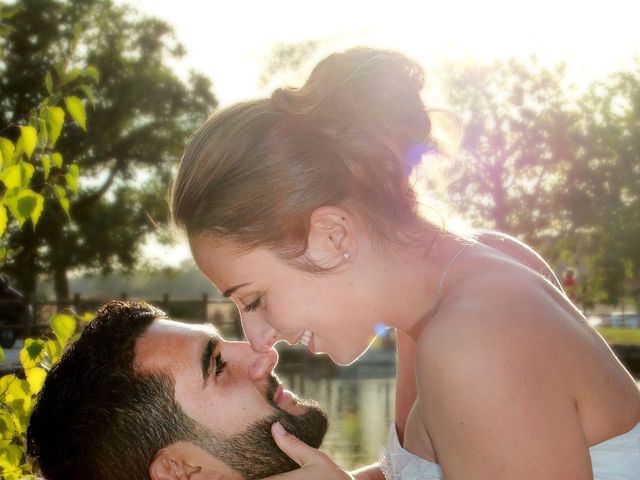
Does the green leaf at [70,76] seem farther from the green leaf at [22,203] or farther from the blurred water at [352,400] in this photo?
the blurred water at [352,400]

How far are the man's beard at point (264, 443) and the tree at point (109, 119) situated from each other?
25627mm

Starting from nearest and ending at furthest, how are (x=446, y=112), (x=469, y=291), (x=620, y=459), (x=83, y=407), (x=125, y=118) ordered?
(x=469, y=291) → (x=620, y=459) → (x=446, y=112) → (x=83, y=407) → (x=125, y=118)

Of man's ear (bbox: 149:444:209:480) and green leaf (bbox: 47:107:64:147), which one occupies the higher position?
green leaf (bbox: 47:107:64:147)

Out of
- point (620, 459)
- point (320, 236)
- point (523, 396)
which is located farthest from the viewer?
point (320, 236)

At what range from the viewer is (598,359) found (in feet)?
7.09

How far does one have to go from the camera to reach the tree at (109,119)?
28.8 metres

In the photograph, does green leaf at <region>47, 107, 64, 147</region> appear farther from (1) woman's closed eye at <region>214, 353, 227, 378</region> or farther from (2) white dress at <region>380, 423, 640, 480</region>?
(2) white dress at <region>380, 423, 640, 480</region>

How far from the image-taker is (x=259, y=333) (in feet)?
9.04

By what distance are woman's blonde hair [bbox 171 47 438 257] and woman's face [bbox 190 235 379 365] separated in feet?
Answer: 0.21

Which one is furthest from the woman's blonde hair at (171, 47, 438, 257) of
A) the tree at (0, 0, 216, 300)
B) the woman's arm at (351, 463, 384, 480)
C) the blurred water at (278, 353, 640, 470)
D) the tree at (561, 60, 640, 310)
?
the tree at (561, 60, 640, 310)

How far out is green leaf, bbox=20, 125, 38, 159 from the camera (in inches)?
107

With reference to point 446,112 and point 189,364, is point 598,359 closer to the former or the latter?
point 446,112

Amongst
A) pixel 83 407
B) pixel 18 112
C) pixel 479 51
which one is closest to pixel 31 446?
pixel 83 407

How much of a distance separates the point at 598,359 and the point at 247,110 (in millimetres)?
1135
